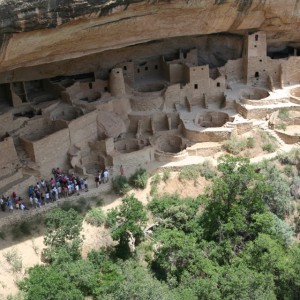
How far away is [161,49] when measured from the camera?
2005 centimetres

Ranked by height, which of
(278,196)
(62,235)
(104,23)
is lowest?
(278,196)

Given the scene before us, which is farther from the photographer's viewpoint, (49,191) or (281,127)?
(281,127)

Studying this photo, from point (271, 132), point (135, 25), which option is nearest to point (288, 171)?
point (271, 132)

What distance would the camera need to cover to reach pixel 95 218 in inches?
577

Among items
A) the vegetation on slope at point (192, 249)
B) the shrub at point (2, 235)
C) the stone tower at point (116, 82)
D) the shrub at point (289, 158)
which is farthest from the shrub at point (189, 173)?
the shrub at point (2, 235)

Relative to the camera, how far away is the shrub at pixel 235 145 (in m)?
17.0

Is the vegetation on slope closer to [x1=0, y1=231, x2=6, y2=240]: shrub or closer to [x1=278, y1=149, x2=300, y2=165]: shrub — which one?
[x1=278, y1=149, x2=300, y2=165]: shrub

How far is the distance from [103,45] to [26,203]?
4.66 metres

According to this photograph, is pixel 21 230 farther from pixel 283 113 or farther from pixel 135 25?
pixel 283 113

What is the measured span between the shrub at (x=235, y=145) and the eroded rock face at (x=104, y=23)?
338cm

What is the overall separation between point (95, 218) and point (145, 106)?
4.90m

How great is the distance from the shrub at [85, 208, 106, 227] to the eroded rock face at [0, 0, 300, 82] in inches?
162

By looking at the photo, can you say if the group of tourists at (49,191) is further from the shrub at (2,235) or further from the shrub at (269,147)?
the shrub at (269,147)

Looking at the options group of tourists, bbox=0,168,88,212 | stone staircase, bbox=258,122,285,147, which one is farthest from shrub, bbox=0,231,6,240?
stone staircase, bbox=258,122,285,147
